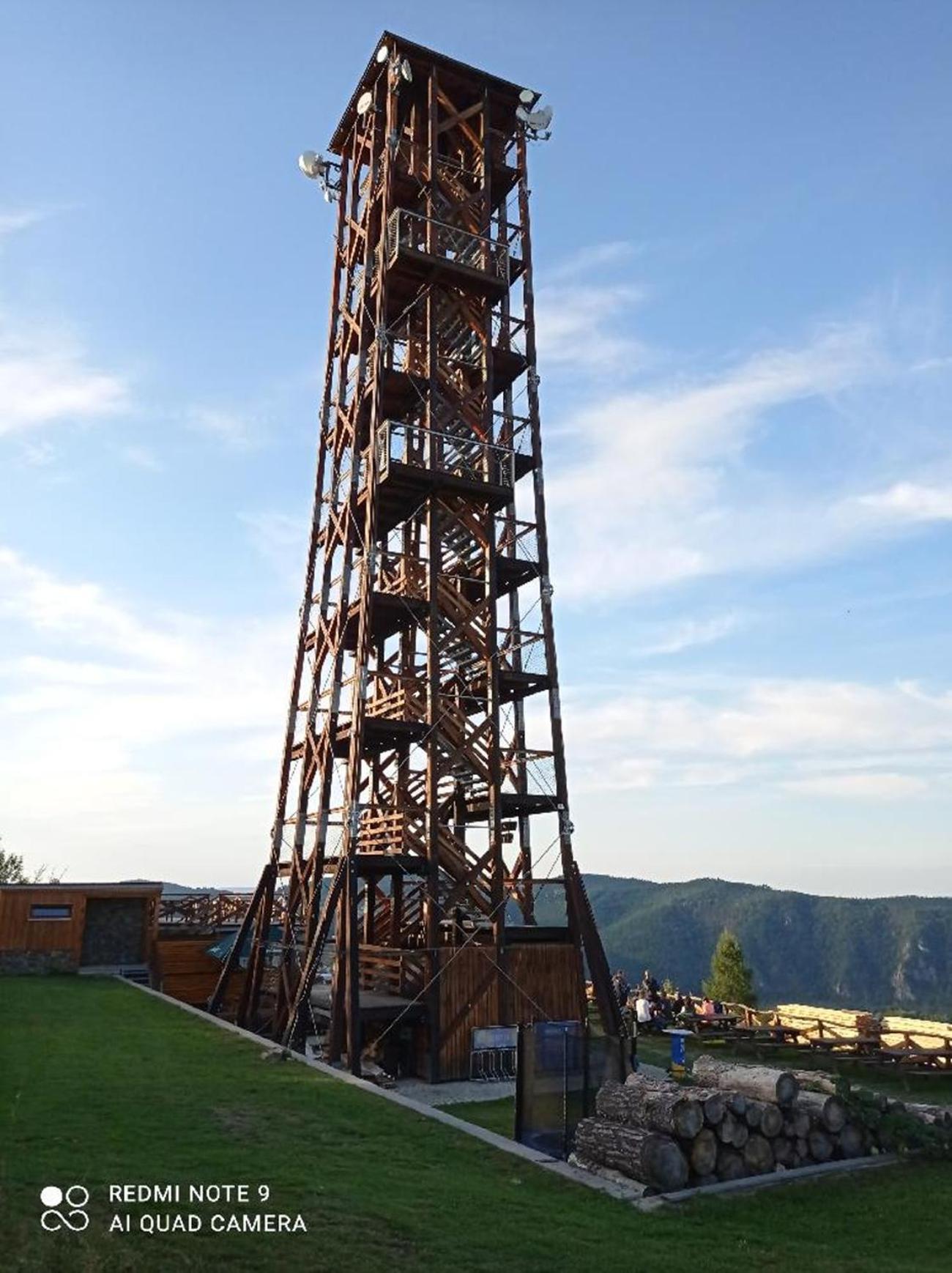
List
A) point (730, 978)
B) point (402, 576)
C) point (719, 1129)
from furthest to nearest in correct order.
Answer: point (730, 978) < point (402, 576) < point (719, 1129)

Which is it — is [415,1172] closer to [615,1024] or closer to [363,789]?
[615,1024]

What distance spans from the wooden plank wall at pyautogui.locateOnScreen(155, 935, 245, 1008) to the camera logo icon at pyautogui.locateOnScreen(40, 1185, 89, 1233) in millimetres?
21754

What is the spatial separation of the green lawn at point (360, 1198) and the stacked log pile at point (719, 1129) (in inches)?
21.3

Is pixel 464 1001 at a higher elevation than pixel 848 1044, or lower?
higher

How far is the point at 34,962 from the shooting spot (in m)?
29.9

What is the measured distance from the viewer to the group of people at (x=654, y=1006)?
25.9 m

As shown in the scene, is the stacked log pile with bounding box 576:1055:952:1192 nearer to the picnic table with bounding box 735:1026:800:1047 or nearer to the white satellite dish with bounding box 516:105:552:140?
the picnic table with bounding box 735:1026:800:1047

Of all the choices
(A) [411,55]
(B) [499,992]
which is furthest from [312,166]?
(B) [499,992]

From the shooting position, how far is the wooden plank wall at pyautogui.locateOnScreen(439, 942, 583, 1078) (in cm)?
1994

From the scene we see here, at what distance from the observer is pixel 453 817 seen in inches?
986

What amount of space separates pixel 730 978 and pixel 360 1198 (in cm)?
5916

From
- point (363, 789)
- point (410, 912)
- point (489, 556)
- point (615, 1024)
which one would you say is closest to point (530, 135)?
point (489, 556)

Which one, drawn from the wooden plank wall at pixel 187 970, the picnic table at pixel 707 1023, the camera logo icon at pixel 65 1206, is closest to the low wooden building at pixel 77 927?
the wooden plank wall at pixel 187 970

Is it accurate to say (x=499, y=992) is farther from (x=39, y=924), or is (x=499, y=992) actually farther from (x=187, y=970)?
(x=39, y=924)
